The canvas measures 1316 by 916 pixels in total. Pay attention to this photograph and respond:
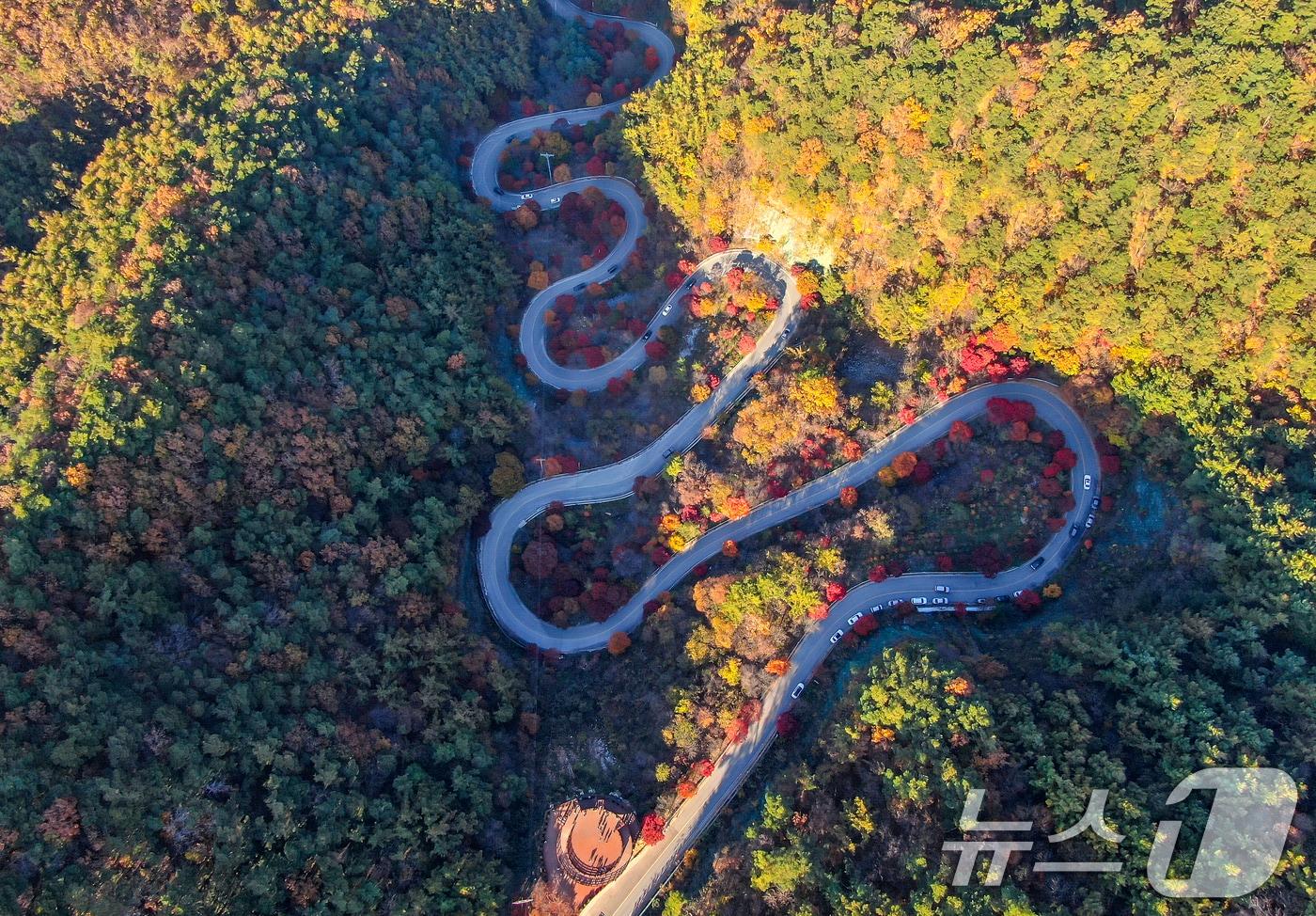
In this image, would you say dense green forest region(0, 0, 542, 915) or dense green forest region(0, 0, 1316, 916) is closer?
dense green forest region(0, 0, 542, 915)

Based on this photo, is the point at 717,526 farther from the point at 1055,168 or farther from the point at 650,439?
the point at 1055,168

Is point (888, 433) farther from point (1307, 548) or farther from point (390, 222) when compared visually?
point (390, 222)

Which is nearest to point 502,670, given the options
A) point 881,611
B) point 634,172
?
point 881,611

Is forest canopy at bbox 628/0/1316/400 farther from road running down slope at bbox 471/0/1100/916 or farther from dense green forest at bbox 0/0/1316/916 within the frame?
road running down slope at bbox 471/0/1100/916

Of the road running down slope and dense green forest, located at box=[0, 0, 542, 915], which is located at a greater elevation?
dense green forest, located at box=[0, 0, 542, 915]

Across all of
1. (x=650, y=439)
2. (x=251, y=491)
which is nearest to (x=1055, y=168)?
(x=650, y=439)

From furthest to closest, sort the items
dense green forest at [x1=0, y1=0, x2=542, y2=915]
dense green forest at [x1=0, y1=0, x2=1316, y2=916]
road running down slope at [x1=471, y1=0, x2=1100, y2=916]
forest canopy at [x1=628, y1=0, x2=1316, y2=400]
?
1. road running down slope at [x1=471, y1=0, x2=1100, y2=916]
2. forest canopy at [x1=628, y1=0, x2=1316, y2=400]
3. dense green forest at [x1=0, y1=0, x2=1316, y2=916]
4. dense green forest at [x1=0, y1=0, x2=542, y2=915]

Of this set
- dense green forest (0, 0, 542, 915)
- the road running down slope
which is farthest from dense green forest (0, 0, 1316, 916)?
the road running down slope
